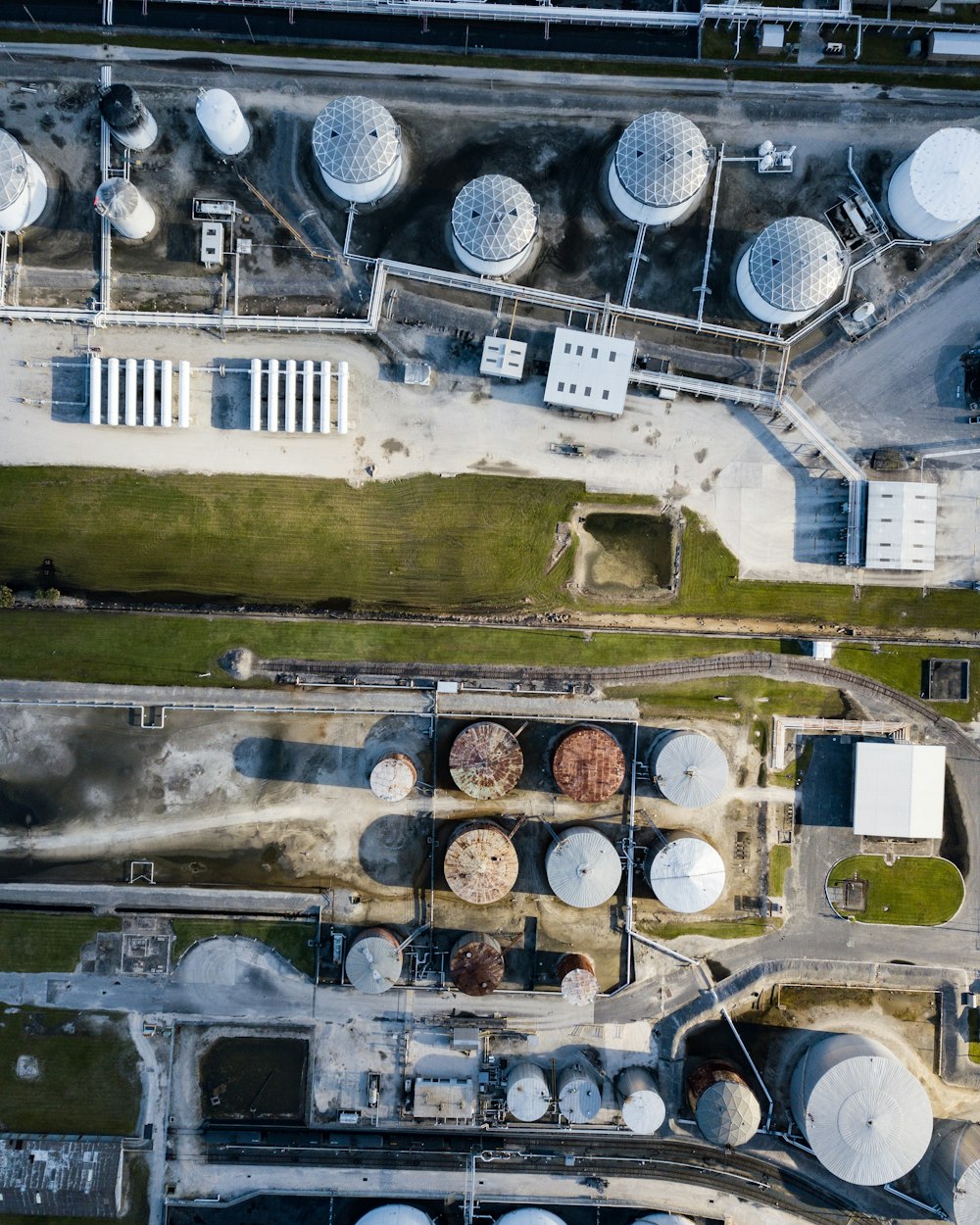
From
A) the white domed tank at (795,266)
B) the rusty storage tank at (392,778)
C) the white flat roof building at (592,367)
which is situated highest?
the white domed tank at (795,266)

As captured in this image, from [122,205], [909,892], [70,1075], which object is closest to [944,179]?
[909,892]

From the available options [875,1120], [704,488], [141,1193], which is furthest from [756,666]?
[141,1193]

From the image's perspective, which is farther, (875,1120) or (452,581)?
(452,581)

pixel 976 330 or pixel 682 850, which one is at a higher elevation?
pixel 976 330

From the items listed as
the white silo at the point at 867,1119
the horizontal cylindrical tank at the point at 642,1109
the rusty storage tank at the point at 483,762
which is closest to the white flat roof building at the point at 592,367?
the rusty storage tank at the point at 483,762

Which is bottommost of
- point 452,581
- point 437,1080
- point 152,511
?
point 437,1080

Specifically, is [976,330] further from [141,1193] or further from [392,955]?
[141,1193]

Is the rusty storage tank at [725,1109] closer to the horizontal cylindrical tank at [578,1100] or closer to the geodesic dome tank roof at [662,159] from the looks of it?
the horizontal cylindrical tank at [578,1100]

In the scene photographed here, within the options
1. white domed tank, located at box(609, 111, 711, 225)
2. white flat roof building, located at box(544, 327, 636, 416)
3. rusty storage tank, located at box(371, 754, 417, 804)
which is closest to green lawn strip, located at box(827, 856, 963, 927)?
rusty storage tank, located at box(371, 754, 417, 804)
